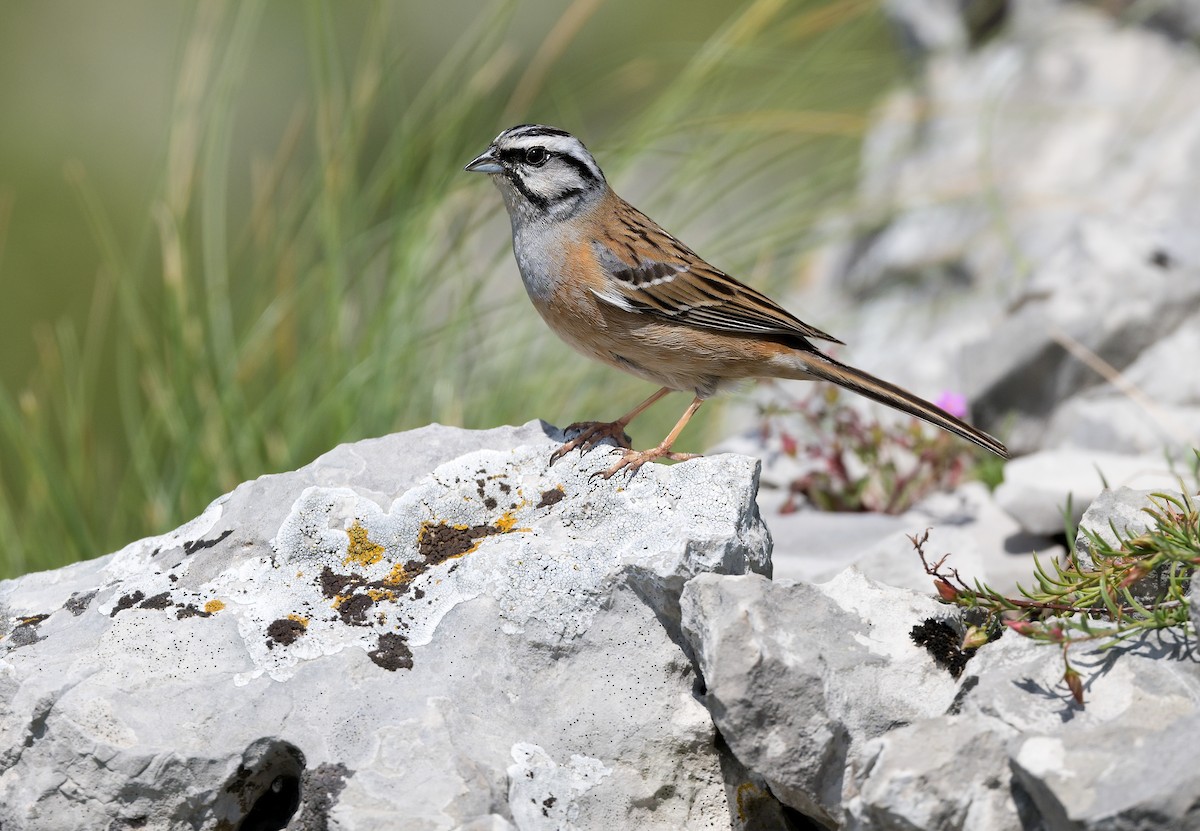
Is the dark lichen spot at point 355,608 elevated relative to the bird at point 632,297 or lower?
lower

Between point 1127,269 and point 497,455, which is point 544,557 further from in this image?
point 1127,269

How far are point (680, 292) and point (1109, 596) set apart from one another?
2135 millimetres

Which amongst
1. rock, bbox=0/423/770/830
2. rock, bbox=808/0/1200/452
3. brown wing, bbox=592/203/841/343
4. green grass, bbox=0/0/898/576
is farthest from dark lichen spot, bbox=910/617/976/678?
green grass, bbox=0/0/898/576

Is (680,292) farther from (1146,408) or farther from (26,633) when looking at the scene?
(26,633)

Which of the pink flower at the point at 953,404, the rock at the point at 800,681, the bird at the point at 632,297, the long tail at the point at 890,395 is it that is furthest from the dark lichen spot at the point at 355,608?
the pink flower at the point at 953,404

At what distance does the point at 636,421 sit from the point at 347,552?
344cm

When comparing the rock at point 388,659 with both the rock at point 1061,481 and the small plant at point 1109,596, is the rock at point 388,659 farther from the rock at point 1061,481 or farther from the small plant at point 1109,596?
the rock at point 1061,481

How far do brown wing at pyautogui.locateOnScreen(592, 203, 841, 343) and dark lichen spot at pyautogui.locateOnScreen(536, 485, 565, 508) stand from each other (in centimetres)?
102

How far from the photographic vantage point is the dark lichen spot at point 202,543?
138 inches

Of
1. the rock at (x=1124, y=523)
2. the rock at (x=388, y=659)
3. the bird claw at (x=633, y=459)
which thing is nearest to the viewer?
the rock at (x=388, y=659)

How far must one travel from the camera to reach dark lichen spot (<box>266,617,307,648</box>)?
3184 mm

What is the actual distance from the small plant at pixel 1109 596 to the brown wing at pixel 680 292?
1.54 meters

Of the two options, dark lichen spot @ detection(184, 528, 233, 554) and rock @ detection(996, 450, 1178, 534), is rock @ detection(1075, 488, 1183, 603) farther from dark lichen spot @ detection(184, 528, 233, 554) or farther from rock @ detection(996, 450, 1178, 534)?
dark lichen spot @ detection(184, 528, 233, 554)

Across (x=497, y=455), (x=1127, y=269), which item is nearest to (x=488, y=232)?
(x=1127, y=269)
